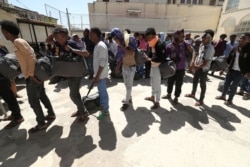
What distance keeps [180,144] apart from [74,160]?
1.68 meters

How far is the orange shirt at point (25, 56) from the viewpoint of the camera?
7.43 ft

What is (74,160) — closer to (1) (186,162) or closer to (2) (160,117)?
(1) (186,162)

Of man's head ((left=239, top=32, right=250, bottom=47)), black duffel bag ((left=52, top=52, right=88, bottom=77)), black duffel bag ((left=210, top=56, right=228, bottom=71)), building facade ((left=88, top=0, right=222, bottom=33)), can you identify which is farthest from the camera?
building facade ((left=88, top=0, right=222, bottom=33))

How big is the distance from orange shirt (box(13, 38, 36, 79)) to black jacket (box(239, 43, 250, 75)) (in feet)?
13.3

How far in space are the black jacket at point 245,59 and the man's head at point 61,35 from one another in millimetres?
3582

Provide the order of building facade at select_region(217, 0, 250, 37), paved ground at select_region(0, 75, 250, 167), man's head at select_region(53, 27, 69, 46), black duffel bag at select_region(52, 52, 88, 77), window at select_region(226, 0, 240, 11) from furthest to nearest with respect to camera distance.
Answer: window at select_region(226, 0, 240, 11), building facade at select_region(217, 0, 250, 37), black duffel bag at select_region(52, 52, 88, 77), man's head at select_region(53, 27, 69, 46), paved ground at select_region(0, 75, 250, 167)

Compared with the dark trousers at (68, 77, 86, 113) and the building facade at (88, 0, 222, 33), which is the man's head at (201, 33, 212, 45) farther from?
the building facade at (88, 0, 222, 33)

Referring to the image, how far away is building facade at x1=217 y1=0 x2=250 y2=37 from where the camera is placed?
1416cm

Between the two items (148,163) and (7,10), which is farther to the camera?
(7,10)

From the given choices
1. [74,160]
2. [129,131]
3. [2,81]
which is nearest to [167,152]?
[129,131]

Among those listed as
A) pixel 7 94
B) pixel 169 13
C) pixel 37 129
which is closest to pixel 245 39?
pixel 37 129

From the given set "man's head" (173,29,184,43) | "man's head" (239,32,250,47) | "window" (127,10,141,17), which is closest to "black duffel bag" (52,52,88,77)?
→ "man's head" (173,29,184,43)

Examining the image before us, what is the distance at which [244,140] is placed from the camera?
2.67 meters

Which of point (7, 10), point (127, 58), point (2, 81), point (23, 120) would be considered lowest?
point (23, 120)
